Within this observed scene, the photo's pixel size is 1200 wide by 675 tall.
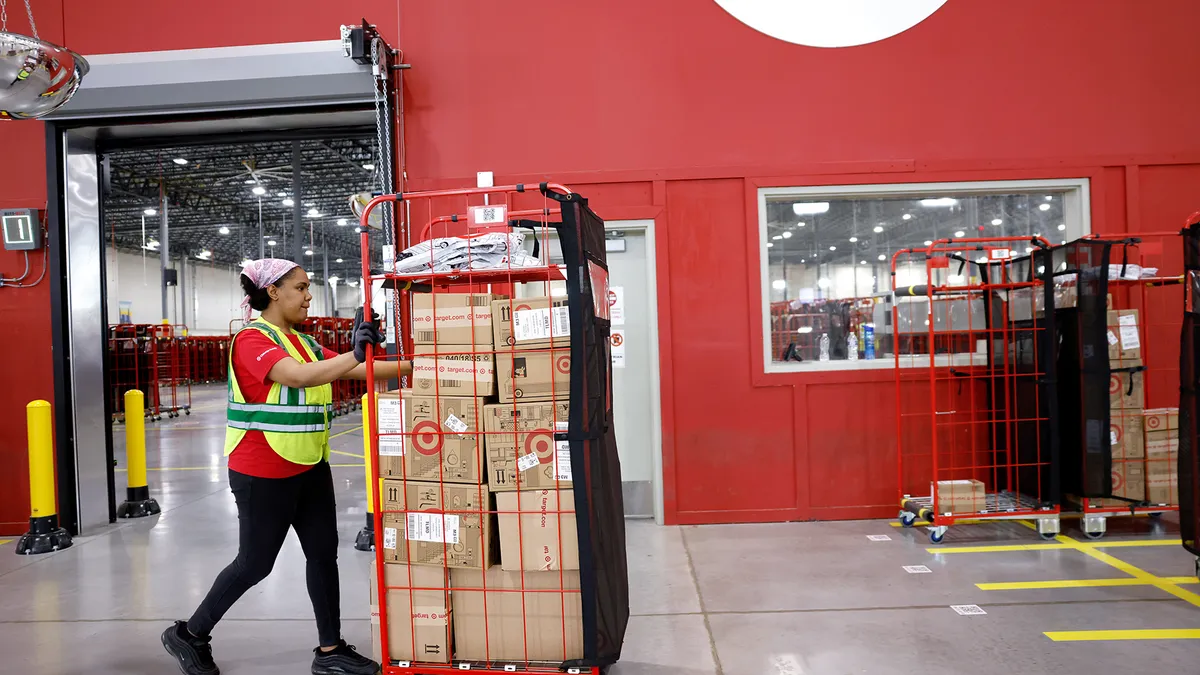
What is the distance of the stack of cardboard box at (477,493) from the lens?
285 cm

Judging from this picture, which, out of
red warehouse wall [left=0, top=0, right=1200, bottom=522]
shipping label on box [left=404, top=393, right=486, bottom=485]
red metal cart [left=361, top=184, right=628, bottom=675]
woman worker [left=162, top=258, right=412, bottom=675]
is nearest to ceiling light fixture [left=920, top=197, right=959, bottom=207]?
red warehouse wall [left=0, top=0, right=1200, bottom=522]

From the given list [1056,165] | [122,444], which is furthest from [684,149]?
[122,444]

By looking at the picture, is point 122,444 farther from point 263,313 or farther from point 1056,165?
point 1056,165

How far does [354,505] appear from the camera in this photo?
22.3 ft

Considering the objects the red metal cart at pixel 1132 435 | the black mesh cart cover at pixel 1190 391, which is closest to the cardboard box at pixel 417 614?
the black mesh cart cover at pixel 1190 391

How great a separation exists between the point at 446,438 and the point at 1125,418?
16.0ft

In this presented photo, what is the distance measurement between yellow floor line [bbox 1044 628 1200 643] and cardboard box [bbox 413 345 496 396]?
2.99 metres

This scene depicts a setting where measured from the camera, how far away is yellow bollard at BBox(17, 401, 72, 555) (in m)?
5.34

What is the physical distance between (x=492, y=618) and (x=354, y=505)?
4.31 m

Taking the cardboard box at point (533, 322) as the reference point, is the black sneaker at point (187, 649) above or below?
below

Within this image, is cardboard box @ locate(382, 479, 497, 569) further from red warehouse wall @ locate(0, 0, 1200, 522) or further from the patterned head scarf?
red warehouse wall @ locate(0, 0, 1200, 522)

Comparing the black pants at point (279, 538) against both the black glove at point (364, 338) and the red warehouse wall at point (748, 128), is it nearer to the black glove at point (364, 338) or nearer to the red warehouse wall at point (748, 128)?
the black glove at point (364, 338)

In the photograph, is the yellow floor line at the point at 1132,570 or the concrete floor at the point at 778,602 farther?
the yellow floor line at the point at 1132,570

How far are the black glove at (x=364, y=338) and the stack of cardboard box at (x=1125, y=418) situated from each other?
500 centimetres
